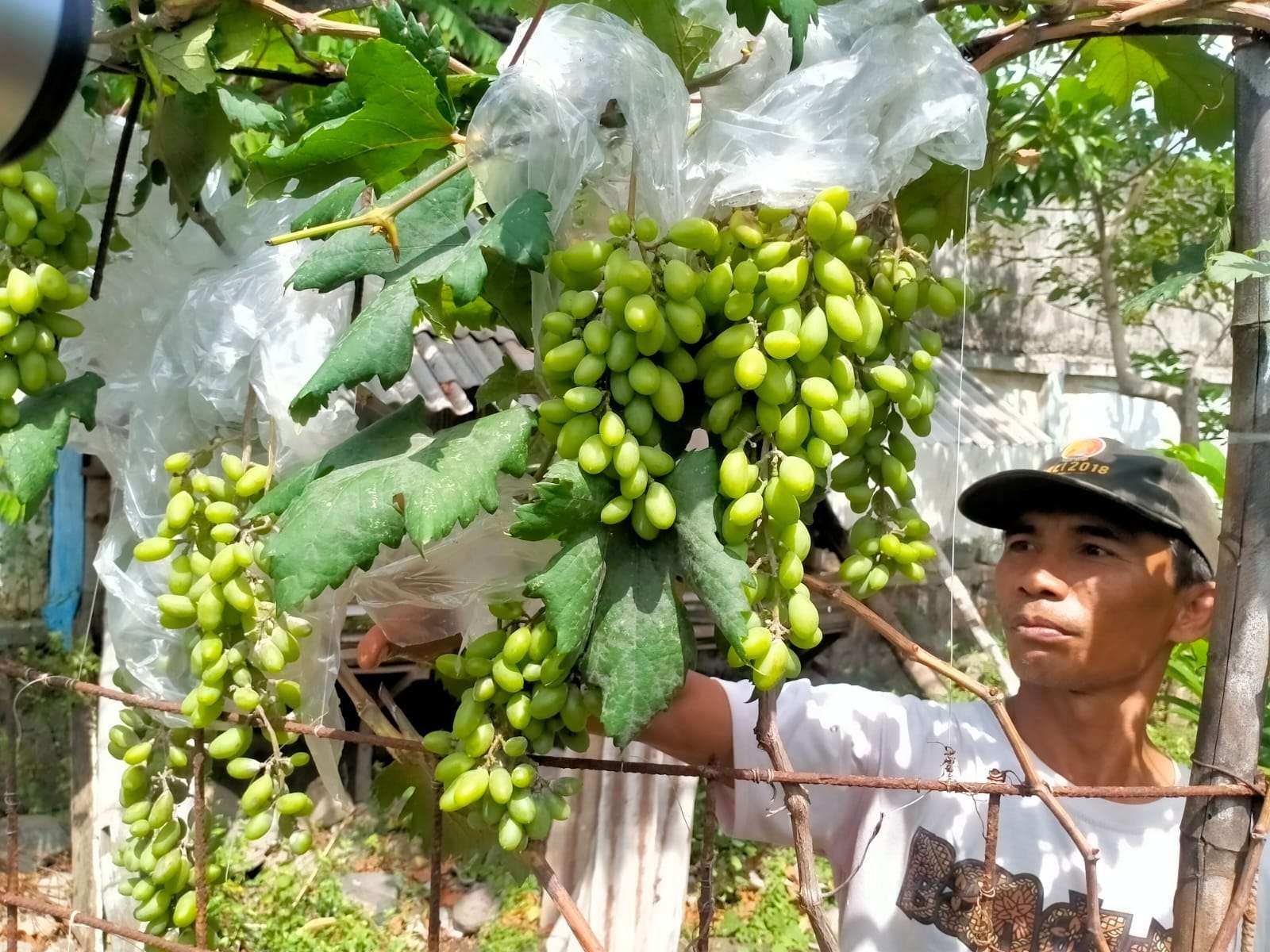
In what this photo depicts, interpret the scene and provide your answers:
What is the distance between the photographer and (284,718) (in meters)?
1.01

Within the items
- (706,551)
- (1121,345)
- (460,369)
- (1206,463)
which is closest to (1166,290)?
(706,551)

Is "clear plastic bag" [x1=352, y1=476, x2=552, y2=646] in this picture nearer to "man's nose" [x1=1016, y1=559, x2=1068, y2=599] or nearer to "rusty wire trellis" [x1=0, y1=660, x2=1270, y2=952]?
"rusty wire trellis" [x1=0, y1=660, x2=1270, y2=952]

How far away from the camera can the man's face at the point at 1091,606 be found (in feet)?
4.09

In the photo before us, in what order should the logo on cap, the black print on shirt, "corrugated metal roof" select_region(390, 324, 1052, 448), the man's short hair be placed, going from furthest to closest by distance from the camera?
"corrugated metal roof" select_region(390, 324, 1052, 448), the logo on cap, the man's short hair, the black print on shirt

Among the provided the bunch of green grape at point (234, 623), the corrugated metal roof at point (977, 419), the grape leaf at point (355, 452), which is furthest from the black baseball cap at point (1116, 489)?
the corrugated metal roof at point (977, 419)

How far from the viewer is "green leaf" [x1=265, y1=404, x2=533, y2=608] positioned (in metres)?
0.73

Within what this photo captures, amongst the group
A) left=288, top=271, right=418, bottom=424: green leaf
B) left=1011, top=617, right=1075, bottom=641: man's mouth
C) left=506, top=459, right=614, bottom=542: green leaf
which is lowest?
left=1011, top=617, right=1075, bottom=641: man's mouth

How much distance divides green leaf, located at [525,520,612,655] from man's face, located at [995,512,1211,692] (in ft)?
2.43

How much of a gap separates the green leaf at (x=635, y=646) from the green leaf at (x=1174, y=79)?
0.80 metres

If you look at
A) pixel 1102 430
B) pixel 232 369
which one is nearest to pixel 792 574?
pixel 232 369

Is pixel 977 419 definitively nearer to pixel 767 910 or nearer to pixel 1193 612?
pixel 767 910

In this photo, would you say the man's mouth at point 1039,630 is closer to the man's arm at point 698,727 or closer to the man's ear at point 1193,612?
the man's ear at point 1193,612

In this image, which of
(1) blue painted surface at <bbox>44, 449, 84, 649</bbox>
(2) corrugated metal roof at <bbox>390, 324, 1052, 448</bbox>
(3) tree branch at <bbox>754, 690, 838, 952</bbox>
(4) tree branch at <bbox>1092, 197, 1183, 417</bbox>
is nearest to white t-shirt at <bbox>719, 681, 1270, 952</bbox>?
(3) tree branch at <bbox>754, 690, 838, 952</bbox>

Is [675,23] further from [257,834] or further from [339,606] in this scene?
[257,834]
